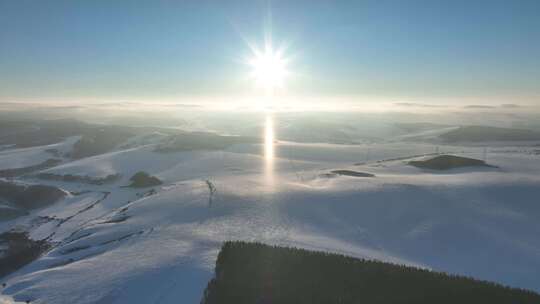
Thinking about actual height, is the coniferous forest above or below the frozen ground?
above

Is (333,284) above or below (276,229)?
above

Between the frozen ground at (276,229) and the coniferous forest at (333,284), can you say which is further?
the frozen ground at (276,229)

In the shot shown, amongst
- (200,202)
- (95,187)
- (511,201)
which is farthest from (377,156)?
(95,187)

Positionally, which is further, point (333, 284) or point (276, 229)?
point (276, 229)

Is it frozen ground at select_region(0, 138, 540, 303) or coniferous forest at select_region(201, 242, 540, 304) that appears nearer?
coniferous forest at select_region(201, 242, 540, 304)
